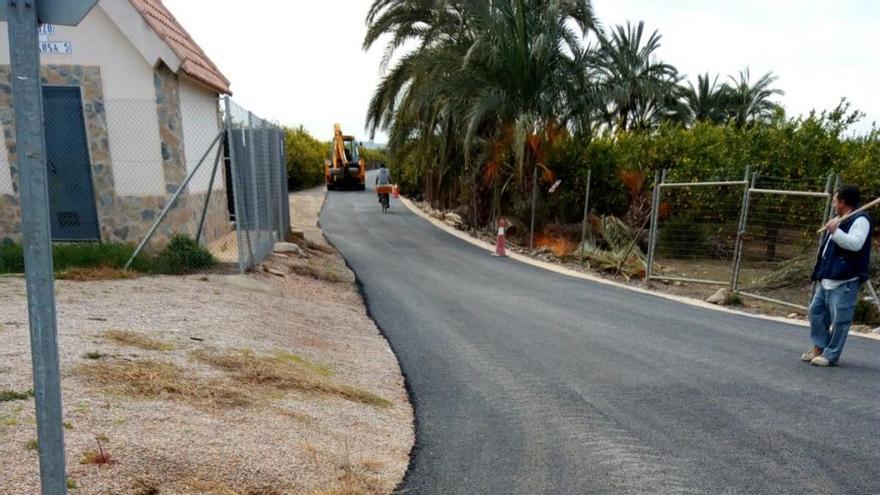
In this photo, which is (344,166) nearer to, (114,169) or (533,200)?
(533,200)

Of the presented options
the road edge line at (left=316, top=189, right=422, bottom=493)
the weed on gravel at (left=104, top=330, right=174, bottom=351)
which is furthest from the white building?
the weed on gravel at (left=104, top=330, right=174, bottom=351)

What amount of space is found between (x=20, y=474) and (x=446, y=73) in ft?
52.1

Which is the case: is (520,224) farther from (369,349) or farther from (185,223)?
(369,349)

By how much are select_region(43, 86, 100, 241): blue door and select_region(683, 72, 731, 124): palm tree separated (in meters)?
31.0

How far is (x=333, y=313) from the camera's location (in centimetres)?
834

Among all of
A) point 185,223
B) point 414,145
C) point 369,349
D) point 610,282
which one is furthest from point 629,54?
point 369,349

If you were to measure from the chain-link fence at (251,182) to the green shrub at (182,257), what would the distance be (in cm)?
64

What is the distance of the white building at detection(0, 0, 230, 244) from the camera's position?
9836 millimetres

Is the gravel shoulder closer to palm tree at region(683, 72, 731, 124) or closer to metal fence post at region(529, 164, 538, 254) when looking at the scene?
metal fence post at region(529, 164, 538, 254)

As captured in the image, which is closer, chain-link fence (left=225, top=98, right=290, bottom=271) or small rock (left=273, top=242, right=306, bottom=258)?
chain-link fence (left=225, top=98, right=290, bottom=271)

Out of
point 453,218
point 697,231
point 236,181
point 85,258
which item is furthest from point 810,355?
point 453,218

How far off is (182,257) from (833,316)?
27.4 feet

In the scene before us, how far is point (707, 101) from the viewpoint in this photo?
34031mm

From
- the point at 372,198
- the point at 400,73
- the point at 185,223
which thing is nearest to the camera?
the point at 185,223
